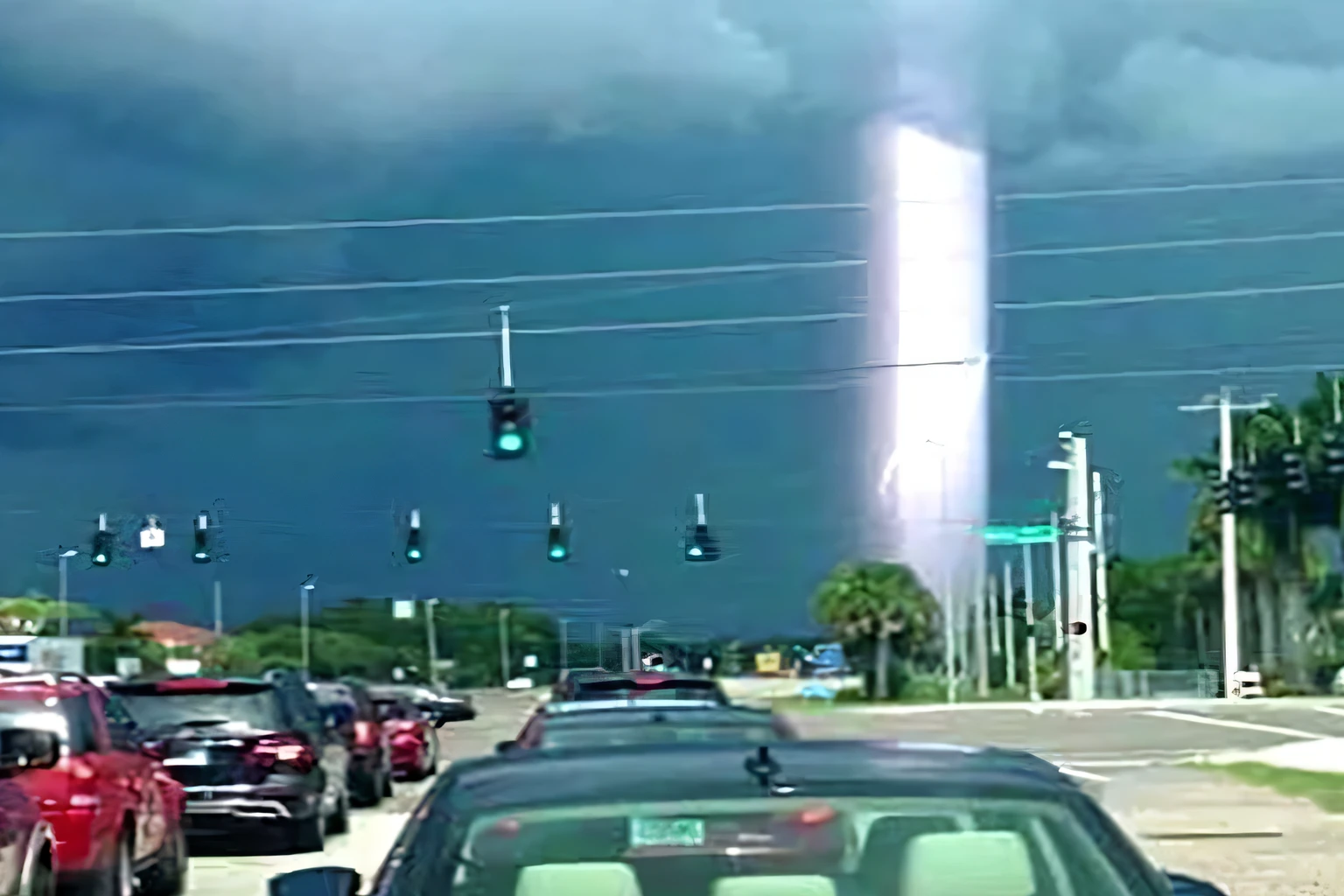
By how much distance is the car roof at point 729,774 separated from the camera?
15.3ft

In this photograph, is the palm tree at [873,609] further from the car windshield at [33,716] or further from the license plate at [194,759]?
the car windshield at [33,716]

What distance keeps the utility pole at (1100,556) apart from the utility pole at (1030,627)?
2266 mm

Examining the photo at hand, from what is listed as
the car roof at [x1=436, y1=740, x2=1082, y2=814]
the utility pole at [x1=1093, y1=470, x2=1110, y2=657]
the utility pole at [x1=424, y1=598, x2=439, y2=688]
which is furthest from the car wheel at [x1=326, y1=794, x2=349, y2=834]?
the utility pole at [x1=424, y1=598, x2=439, y2=688]

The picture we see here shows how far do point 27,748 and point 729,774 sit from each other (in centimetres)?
773

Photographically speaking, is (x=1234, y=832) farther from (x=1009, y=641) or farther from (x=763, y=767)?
(x=1009, y=641)

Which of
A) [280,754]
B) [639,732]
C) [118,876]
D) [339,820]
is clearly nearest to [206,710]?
[280,754]

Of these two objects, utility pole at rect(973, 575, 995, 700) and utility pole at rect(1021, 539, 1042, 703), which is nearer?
utility pole at rect(973, 575, 995, 700)

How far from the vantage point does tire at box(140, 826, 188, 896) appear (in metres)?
15.2

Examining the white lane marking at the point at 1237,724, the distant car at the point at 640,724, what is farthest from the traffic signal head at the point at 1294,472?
the distant car at the point at 640,724

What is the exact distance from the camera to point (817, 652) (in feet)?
234

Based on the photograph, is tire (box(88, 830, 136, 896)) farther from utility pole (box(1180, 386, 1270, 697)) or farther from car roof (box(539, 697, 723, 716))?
utility pole (box(1180, 386, 1270, 697))

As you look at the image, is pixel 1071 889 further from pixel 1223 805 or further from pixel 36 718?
pixel 1223 805

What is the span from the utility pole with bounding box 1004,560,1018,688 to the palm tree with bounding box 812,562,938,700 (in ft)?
8.51

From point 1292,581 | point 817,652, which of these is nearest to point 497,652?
point 817,652
